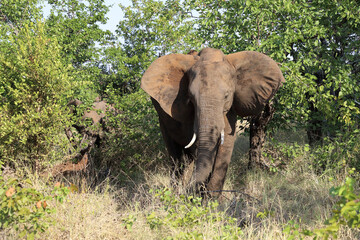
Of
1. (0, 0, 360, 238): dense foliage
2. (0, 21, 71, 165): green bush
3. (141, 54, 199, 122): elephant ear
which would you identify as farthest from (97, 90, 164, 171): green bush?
(141, 54, 199, 122): elephant ear

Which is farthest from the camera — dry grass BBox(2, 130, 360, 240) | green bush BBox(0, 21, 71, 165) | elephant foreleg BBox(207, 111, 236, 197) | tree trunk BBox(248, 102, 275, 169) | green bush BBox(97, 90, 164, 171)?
green bush BBox(97, 90, 164, 171)

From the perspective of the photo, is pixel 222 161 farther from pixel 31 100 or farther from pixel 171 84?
pixel 31 100

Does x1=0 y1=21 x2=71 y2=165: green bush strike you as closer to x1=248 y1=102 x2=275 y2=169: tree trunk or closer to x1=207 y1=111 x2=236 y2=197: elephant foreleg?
x1=207 y1=111 x2=236 y2=197: elephant foreleg

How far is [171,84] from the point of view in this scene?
7.14 metres

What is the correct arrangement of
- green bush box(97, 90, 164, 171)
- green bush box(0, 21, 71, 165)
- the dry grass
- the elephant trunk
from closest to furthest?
the dry grass < the elephant trunk < green bush box(0, 21, 71, 165) < green bush box(97, 90, 164, 171)

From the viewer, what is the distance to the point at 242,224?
5414 millimetres

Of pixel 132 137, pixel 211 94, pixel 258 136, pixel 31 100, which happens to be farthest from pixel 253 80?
pixel 31 100

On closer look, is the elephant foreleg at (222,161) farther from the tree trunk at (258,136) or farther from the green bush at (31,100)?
the green bush at (31,100)

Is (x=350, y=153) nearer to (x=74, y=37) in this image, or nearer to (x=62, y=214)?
(x=62, y=214)

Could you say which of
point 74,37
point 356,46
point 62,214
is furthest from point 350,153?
point 74,37

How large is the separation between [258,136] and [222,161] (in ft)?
7.66

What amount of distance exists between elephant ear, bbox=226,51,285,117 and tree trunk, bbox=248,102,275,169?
168 centimetres

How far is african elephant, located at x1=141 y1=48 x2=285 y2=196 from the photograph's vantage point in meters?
6.18

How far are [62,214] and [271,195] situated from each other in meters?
3.64
